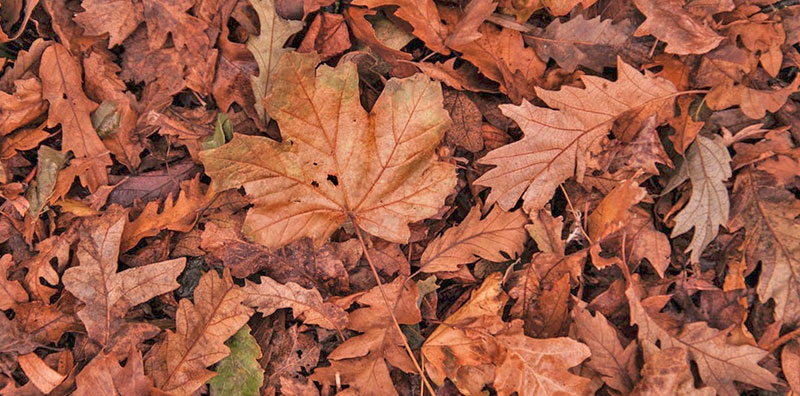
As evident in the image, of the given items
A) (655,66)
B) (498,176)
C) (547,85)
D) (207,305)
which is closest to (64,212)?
(207,305)

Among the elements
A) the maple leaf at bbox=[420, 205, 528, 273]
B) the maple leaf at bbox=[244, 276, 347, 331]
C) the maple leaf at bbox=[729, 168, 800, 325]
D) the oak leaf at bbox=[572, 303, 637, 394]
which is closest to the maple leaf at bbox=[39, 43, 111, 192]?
the maple leaf at bbox=[244, 276, 347, 331]

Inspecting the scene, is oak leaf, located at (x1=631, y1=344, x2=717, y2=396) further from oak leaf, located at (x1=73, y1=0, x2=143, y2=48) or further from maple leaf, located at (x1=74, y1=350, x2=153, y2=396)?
oak leaf, located at (x1=73, y1=0, x2=143, y2=48)

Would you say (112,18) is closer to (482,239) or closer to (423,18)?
(423,18)

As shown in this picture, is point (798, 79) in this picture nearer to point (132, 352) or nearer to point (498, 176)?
point (498, 176)


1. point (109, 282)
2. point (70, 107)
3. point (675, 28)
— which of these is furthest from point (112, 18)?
point (675, 28)

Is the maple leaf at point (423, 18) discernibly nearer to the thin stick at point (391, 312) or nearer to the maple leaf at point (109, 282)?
the thin stick at point (391, 312)
